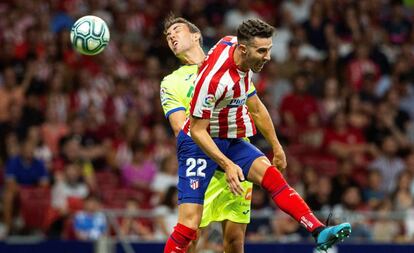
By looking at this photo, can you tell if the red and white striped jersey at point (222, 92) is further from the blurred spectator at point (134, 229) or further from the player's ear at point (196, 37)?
the blurred spectator at point (134, 229)

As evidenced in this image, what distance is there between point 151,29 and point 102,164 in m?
3.57

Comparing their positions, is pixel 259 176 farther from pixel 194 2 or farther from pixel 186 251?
pixel 194 2

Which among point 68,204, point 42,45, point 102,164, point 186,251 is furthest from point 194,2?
point 186,251

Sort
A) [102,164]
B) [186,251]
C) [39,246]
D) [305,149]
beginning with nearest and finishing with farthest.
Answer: [186,251] < [39,246] < [102,164] < [305,149]

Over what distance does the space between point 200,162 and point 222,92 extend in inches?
31.8

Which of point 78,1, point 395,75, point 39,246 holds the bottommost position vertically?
point 39,246

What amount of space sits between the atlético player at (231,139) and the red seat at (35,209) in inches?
199

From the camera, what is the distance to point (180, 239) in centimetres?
946

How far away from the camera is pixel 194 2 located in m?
19.1

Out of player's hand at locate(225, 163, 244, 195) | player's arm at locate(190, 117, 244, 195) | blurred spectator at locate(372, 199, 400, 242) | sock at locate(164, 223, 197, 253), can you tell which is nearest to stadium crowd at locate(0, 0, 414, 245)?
blurred spectator at locate(372, 199, 400, 242)

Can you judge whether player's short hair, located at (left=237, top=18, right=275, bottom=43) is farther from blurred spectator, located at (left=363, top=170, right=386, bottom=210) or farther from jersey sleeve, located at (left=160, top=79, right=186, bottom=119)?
blurred spectator, located at (left=363, top=170, right=386, bottom=210)

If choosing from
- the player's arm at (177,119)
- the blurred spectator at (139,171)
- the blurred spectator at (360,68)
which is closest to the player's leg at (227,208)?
the player's arm at (177,119)

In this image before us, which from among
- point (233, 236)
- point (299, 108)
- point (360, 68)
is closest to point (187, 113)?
point (233, 236)

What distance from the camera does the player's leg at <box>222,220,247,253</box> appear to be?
10109 millimetres
